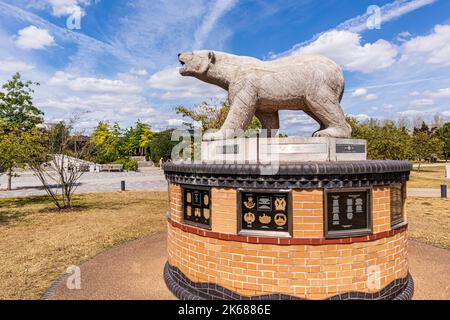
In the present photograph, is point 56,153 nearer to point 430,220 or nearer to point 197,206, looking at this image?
point 197,206

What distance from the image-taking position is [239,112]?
5.64 m

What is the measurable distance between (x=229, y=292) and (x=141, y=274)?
2.30m

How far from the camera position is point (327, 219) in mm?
4316

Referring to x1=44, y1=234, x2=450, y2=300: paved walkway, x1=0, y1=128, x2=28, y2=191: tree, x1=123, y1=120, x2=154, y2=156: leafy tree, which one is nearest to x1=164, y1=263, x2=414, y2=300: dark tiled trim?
x1=44, y1=234, x2=450, y2=300: paved walkway

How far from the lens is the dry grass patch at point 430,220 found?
8789mm

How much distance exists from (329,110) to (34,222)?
1141 cm

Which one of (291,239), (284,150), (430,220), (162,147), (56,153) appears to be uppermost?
(162,147)

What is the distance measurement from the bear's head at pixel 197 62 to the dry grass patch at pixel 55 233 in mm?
4949

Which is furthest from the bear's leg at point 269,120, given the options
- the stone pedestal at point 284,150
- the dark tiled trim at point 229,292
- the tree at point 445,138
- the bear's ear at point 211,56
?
the tree at point 445,138

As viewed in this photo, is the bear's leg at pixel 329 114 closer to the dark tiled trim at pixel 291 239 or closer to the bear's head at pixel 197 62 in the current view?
the dark tiled trim at pixel 291 239

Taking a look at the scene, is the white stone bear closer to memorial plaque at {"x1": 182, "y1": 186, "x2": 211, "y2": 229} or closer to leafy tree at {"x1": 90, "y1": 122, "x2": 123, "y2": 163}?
memorial plaque at {"x1": 182, "y1": 186, "x2": 211, "y2": 229}

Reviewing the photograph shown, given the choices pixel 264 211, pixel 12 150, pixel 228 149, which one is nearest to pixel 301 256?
pixel 264 211

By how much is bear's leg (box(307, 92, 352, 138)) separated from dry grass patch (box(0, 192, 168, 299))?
19.4 ft
